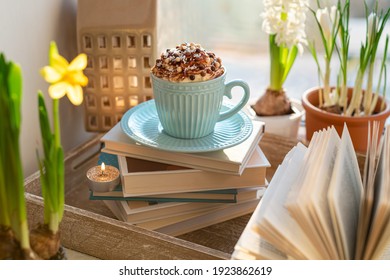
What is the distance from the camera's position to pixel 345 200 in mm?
560

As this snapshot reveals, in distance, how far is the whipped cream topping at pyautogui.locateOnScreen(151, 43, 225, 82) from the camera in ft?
2.43

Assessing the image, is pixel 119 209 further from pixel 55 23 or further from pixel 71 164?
pixel 55 23

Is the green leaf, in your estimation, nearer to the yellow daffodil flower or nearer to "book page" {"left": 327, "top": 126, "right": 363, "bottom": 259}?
the yellow daffodil flower

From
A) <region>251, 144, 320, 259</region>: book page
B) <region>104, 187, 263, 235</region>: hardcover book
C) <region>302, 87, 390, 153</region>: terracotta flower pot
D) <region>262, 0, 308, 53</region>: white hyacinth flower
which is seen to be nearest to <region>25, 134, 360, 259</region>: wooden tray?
<region>104, 187, 263, 235</region>: hardcover book

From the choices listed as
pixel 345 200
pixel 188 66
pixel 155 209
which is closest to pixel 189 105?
pixel 188 66

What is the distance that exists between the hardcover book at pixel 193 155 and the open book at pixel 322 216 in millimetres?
153

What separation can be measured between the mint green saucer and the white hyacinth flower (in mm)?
199

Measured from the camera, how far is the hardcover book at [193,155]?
751 mm

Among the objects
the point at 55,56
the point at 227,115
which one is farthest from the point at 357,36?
the point at 55,56

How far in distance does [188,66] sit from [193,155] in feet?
0.42

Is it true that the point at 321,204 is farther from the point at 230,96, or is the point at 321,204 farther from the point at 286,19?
the point at 286,19

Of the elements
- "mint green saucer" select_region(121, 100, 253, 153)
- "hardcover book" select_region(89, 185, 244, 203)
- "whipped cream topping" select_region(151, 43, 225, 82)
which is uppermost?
"whipped cream topping" select_region(151, 43, 225, 82)

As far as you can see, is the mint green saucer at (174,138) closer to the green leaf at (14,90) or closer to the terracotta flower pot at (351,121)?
the terracotta flower pot at (351,121)

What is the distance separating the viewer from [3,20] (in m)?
0.82
